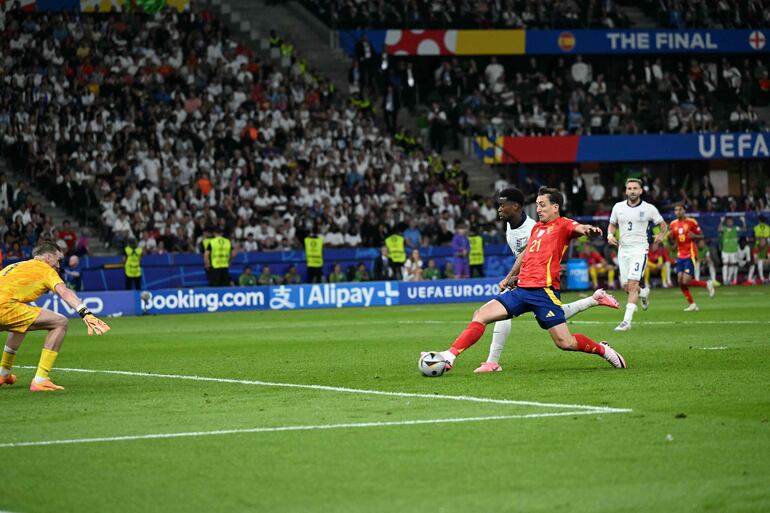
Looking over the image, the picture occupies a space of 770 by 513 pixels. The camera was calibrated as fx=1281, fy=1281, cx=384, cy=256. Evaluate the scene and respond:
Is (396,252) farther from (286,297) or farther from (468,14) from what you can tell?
(468,14)

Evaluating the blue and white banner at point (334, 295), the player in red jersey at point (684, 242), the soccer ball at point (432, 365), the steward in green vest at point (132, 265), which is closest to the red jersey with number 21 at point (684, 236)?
the player in red jersey at point (684, 242)

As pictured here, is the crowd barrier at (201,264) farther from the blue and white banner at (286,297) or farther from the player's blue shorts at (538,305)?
the player's blue shorts at (538,305)

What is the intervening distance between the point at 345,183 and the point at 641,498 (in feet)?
120

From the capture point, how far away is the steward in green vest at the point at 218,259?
119 ft

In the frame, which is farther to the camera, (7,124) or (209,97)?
(209,97)

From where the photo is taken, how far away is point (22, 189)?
38031 millimetres

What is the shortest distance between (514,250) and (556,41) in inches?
→ 1533

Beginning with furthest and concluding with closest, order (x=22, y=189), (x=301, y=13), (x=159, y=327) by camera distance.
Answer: (x=301, y=13)
(x=22, y=189)
(x=159, y=327)

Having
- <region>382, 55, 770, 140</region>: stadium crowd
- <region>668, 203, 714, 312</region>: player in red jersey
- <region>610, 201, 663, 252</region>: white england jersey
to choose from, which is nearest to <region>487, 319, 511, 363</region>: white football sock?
<region>610, 201, 663, 252</region>: white england jersey

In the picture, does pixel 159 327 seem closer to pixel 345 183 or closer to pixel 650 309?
pixel 650 309

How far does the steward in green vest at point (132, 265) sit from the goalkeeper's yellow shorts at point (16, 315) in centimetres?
2301

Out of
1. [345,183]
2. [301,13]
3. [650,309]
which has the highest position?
[301,13]

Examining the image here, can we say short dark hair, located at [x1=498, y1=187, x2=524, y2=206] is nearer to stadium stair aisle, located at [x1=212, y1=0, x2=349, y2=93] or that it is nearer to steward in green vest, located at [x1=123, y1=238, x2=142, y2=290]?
steward in green vest, located at [x1=123, y1=238, x2=142, y2=290]

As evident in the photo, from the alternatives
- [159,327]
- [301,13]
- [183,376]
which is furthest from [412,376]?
[301,13]
